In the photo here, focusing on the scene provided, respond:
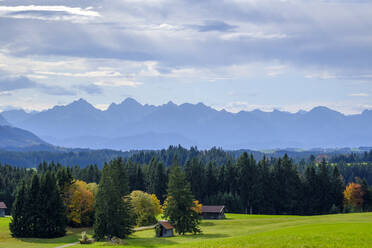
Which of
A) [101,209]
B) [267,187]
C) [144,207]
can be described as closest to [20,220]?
[101,209]

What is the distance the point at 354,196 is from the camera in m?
142

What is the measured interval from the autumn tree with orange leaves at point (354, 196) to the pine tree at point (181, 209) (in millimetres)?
67440

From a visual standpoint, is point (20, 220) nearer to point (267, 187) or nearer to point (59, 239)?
point (59, 239)

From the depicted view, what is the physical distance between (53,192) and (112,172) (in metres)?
12.9

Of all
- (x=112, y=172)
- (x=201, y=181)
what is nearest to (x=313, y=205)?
(x=201, y=181)

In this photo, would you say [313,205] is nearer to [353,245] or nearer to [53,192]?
[53,192]

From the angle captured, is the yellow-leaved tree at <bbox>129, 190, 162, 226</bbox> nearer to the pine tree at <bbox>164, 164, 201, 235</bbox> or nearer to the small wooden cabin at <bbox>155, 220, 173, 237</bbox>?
the pine tree at <bbox>164, 164, 201, 235</bbox>

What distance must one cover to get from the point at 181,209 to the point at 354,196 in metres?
71.3

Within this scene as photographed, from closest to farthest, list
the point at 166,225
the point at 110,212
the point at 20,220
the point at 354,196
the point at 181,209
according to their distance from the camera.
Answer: the point at 110,212, the point at 20,220, the point at 166,225, the point at 181,209, the point at 354,196

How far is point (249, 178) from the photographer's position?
146m

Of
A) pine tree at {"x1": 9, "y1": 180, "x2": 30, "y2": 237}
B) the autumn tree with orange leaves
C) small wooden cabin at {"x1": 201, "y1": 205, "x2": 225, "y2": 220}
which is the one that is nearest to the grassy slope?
pine tree at {"x1": 9, "y1": 180, "x2": 30, "y2": 237}

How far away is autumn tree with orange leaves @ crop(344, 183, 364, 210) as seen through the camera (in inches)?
5536

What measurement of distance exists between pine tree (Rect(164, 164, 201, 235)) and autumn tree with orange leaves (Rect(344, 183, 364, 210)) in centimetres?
6744

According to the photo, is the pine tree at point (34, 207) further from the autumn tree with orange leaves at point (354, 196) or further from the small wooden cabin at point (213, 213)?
the autumn tree with orange leaves at point (354, 196)
